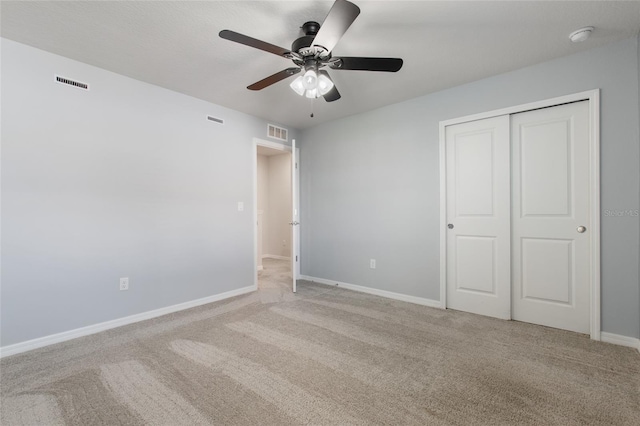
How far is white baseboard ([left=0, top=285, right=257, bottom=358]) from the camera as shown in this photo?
230 centimetres

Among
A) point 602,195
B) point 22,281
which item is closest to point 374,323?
point 602,195

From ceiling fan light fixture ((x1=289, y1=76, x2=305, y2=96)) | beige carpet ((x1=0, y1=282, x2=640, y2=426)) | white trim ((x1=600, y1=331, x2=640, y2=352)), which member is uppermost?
ceiling fan light fixture ((x1=289, y1=76, x2=305, y2=96))

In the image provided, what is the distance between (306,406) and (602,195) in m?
2.90

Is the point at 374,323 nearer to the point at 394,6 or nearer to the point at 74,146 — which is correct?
the point at 394,6

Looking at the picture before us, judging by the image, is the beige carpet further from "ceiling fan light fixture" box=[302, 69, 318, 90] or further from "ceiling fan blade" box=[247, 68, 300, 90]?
"ceiling fan blade" box=[247, 68, 300, 90]

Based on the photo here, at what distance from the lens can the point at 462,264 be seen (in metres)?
3.23

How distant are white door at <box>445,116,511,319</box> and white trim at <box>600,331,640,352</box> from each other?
70cm

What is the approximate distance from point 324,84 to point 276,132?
2374mm

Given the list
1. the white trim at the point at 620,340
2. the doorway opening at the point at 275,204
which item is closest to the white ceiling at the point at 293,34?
the white trim at the point at 620,340

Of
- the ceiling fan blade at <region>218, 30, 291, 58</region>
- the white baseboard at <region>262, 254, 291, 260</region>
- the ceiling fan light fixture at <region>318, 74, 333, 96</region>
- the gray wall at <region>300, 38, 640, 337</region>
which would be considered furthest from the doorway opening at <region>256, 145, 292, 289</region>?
the ceiling fan blade at <region>218, 30, 291, 58</region>

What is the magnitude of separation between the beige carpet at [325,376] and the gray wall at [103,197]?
1.46ft

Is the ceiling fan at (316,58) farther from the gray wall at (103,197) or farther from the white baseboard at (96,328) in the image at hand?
the white baseboard at (96,328)

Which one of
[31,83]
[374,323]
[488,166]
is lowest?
[374,323]

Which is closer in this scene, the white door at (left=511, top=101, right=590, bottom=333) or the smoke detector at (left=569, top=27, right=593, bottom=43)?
the smoke detector at (left=569, top=27, right=593, bottom=43)
